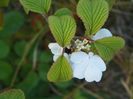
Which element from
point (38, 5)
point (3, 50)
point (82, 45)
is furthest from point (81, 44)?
point (3, 50)

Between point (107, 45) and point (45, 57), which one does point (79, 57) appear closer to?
point (107, 45)

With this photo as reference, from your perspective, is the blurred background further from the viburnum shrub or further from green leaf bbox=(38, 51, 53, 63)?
the viburnum shrub

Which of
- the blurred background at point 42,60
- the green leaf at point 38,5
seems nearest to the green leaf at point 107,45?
the green leaf at point 38,5

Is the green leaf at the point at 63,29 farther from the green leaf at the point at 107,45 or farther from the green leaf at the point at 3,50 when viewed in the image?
the green leaf at the point at 3,50

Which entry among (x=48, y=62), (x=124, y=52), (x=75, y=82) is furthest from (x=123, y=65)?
(x=48, y=62)

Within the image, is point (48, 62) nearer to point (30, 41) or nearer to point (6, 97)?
point (30, 41)

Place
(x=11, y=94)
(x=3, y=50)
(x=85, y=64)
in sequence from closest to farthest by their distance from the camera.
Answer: (x=85, y=64), (x=11, y=94), (x=3, y=50)

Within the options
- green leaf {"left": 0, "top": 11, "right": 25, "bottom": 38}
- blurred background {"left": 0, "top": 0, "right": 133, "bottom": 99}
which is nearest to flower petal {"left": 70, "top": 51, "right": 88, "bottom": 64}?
blurred background {"left": 0, "top": 0, "right": 133, "bottom": 99}
